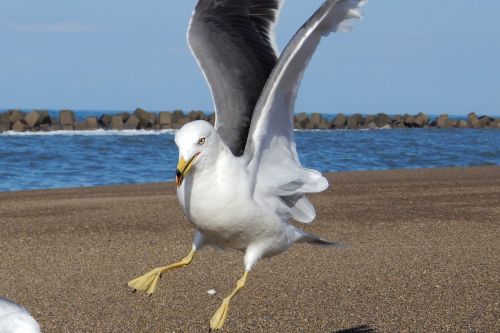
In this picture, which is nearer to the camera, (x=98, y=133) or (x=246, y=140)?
(x=246, y=140)

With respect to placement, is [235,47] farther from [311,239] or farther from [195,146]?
[195,146]

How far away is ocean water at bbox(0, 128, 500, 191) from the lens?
20.8 meters

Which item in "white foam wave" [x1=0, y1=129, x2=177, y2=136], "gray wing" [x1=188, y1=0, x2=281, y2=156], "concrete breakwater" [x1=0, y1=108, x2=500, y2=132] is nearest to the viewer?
"gray wing" [x1=188, y1=0, x2=281, y2=156]

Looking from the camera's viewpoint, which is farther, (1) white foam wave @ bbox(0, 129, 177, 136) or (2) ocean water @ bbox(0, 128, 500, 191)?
(1) white foam wave @ bbox(0, 129, 177, 136)

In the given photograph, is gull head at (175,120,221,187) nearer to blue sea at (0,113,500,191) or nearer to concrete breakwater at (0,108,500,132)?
blue sea at (0,113,500,191)

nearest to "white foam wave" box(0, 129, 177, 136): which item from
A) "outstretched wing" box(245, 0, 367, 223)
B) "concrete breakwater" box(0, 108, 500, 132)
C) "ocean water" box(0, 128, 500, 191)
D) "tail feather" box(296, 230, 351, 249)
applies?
"concrete breakwater" box(0, 108, 500, 132)

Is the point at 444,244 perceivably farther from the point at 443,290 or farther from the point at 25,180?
the point at 25,180

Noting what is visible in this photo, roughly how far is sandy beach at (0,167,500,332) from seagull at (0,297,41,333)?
7.38 feet

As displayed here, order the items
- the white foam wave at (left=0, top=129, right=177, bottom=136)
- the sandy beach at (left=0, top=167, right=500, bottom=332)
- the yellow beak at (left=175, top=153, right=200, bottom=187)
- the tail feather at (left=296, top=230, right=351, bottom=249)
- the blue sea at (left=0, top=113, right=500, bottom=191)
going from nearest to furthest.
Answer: the yellow beak at (left=175, top=153, right=200, bottom=187) → the tail feather at (left=296, top=230, right=351, bottom=249) → the sandy beach at (left=0, top=167, right=500, bottom=332) → the blue sea at (left=0, top=113, right=500, bottom=191) → the white foam wave at (left=0, top=129, right=177, bottom=136)

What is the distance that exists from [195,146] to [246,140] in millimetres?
1143

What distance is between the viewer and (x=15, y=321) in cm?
440

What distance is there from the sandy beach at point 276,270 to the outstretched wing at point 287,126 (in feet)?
3.61

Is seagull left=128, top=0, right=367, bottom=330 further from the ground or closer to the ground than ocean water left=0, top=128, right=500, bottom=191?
further from the ground

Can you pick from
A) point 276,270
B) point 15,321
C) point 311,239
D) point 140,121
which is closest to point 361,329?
point 311,239
